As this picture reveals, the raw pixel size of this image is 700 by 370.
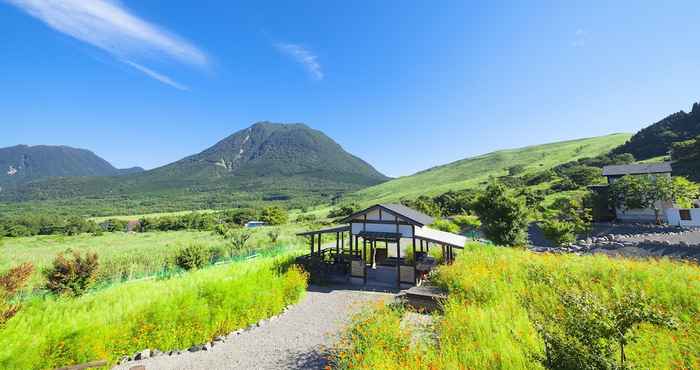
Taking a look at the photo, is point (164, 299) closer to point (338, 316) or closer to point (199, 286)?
point (199, 286)

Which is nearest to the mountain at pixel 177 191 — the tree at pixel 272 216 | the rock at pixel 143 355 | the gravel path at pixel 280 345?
the tree at pixel 272 216

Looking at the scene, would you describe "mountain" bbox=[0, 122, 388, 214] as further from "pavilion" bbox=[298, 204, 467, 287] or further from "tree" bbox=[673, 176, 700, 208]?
"pavilion" bbox=[298, 204, 467, 287]

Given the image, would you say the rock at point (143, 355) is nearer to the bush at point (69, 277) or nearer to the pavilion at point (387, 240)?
the bush at point (69, 277)

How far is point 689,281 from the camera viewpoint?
6.42m

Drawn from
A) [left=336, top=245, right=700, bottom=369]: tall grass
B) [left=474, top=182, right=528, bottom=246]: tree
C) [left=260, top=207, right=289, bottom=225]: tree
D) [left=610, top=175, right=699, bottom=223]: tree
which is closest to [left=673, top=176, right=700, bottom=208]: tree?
[left=610, top=175, right=699, bottom=223]: tree

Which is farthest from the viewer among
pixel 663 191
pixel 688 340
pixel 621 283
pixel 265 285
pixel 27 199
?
pixel 27 199

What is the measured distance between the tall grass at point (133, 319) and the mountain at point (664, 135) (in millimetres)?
89649

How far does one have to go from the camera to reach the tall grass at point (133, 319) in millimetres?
5625

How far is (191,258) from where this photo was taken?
14797 millimetres

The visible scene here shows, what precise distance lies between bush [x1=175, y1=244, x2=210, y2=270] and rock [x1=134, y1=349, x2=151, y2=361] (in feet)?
27.7

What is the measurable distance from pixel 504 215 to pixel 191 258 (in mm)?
17827

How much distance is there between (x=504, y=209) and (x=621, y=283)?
1091 cm

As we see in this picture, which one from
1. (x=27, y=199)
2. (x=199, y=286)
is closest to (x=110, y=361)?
(x=199, y=286)

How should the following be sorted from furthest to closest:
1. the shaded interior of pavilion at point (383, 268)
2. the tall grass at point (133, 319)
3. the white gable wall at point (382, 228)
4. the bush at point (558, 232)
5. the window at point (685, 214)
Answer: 1. the window at point (685, 214)
2. the bush at point (558, 232)
3. the white gable wall at point (382, 228)
4. the shaded interior of pavilion at point (383, 268)
5. the tall grass at point (133, 319)
